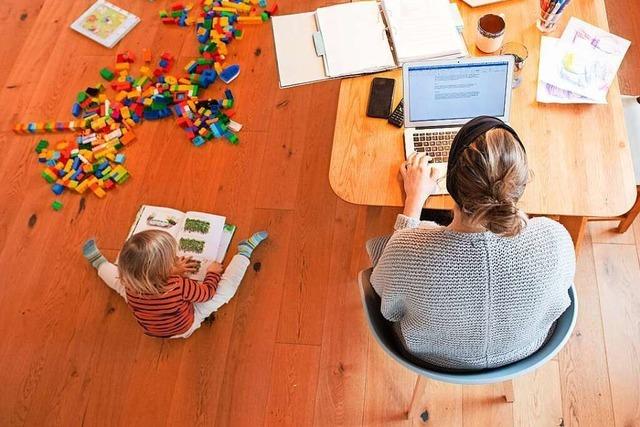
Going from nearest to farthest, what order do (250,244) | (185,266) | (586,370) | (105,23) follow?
(586,370), (185,266), (250,244), (105,23)

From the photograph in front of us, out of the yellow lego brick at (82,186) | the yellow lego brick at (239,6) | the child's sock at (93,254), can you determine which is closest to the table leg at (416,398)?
the child's sock at (93,254)

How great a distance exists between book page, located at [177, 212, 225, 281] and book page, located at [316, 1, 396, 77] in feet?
2.76

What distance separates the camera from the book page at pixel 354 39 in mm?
1600

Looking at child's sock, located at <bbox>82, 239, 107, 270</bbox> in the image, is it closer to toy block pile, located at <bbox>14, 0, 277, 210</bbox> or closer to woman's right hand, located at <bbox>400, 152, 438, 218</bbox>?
toy block pile, located at <bbox>14, 0, 277, 210</bbox>

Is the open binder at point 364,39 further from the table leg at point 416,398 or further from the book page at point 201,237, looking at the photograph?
the table leg at point 416,398

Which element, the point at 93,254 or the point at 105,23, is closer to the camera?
the point at 93,254

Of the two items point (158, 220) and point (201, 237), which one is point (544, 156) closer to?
point (201, 237)

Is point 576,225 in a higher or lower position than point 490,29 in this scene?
lower

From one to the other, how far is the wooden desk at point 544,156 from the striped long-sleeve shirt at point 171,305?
0.67 metres

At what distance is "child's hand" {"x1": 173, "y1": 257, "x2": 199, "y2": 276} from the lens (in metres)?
1.84

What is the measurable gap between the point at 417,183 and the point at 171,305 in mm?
894

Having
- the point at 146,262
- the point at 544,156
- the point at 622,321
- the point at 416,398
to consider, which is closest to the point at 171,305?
the point at 146,262

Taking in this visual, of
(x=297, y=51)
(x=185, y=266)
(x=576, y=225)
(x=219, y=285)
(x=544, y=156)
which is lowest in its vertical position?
(x=219, y=285)

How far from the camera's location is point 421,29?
5.29ft
